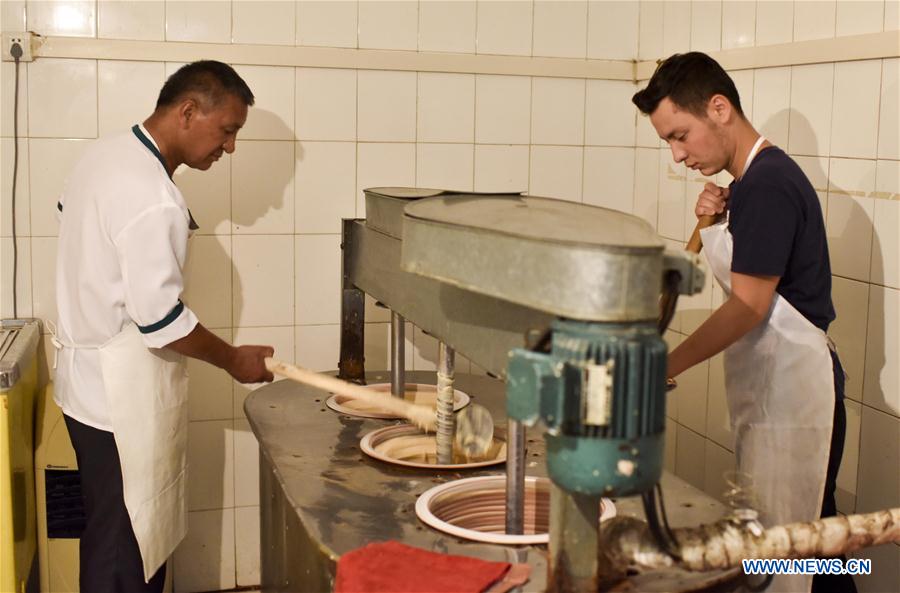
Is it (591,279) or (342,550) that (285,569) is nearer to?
(342,550)

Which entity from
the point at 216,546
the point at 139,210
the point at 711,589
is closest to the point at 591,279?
the point at 711,589

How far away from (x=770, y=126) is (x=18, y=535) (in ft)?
8.27

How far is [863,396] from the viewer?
271 centimetres

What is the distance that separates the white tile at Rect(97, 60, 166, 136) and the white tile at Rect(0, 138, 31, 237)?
273 millimetres

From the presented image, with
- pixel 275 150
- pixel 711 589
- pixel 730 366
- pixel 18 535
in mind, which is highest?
pixel 275 150

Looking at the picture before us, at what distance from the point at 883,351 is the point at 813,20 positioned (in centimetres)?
97

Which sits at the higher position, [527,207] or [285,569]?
[527,207]

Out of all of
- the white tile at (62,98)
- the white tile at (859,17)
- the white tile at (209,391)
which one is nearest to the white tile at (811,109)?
the white tile at (859,17)

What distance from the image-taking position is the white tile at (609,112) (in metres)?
3.88

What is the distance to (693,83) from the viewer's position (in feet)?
7.91

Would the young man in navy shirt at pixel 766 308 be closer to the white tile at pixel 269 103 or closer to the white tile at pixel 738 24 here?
the white tile at pixel 738 24

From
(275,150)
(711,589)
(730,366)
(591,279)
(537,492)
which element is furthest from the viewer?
(275,150)

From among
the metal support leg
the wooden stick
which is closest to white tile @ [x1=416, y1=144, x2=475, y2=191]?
the wooden stick

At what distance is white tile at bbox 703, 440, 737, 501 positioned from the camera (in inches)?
132
